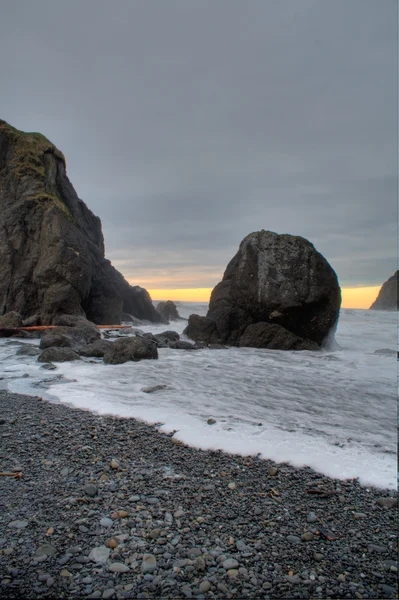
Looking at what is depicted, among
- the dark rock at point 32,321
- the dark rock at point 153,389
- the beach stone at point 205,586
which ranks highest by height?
the dark rock at point 32,321

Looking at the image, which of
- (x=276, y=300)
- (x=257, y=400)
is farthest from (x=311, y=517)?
(x=276, y=300)

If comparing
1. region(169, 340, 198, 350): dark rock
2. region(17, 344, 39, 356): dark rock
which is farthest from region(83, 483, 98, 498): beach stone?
region(169, 340, 198, 350): dark rock

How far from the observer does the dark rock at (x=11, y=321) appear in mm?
15024

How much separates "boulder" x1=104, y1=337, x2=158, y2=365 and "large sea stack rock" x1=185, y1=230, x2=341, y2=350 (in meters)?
5.17

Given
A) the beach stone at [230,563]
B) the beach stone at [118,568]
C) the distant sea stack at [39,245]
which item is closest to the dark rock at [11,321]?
the distant sea stack at [39,245]

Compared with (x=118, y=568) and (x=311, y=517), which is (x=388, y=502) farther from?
(x=118, y=568)

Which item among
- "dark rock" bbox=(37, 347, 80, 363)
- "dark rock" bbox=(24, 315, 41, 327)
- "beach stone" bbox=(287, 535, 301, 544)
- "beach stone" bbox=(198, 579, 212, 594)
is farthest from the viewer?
"dark rock" bbox=(24, 315, 41, 327)

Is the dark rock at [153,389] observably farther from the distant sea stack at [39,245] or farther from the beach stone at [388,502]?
the distant sea stack at [39,245]

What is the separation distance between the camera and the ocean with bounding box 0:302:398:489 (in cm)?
405

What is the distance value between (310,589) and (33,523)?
5.84ft

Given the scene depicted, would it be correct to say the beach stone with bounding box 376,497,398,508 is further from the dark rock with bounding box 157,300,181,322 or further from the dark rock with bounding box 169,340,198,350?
the dark rock with bounding box 157,300,181,322

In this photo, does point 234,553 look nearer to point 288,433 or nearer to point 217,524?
point 217,524

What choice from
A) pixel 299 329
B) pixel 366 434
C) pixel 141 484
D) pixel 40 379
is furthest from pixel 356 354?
pixel 141 484

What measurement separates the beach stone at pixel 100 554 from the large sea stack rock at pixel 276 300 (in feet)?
39.2
